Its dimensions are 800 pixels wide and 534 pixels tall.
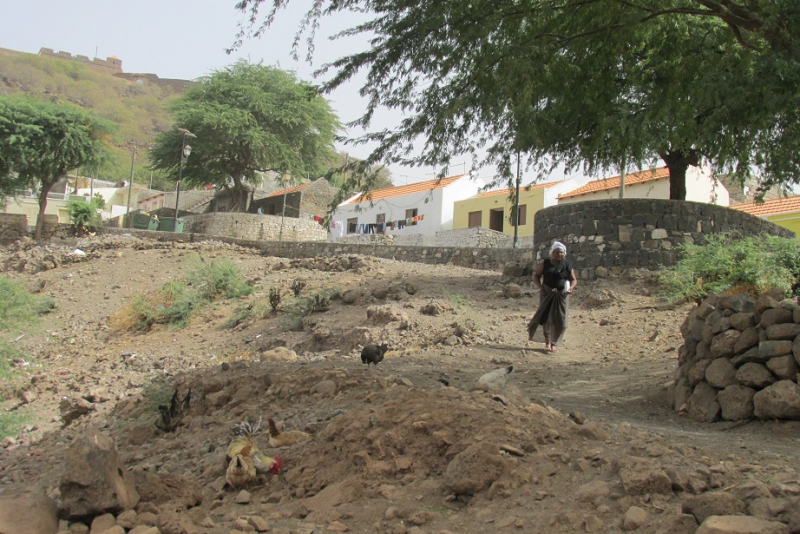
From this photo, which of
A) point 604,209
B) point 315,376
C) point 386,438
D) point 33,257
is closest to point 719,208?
point 604,209

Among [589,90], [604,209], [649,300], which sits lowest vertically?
[649,300]

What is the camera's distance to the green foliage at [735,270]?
905cm

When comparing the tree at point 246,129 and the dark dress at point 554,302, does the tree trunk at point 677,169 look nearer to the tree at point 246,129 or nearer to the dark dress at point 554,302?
the dark dress at point 554,302

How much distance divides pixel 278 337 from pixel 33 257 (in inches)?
524

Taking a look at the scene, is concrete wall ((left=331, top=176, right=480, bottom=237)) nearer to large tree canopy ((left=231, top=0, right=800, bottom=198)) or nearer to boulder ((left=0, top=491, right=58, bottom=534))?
large tree canopy ((left=231, top=0, right=800, bottom=198))

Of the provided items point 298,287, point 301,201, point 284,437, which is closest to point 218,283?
point 298,287

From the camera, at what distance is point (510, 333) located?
31.1 feet

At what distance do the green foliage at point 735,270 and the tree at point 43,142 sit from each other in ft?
80.9

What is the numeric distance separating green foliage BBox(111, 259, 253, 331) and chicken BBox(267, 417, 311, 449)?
357 inches

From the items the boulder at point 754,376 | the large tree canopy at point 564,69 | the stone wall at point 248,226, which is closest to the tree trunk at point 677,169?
the large tree canopy at point 564,69

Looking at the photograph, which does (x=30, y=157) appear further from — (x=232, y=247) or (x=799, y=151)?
(x=799, y=151)

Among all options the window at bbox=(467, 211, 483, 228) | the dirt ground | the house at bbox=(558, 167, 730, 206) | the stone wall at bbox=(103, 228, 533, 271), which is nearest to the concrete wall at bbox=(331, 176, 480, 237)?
the window at bbox=(467, 211, 483, 228)

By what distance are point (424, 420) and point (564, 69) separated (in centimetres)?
514

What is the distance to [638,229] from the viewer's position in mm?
12109
